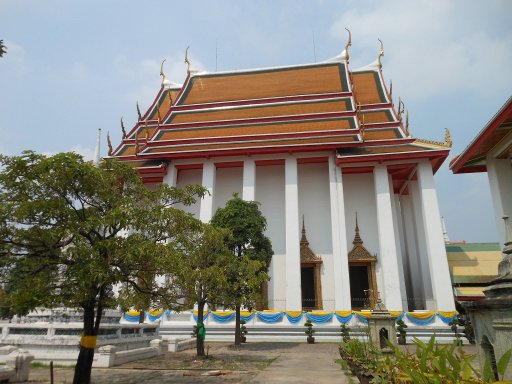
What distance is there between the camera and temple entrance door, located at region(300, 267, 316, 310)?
16641 millimetres

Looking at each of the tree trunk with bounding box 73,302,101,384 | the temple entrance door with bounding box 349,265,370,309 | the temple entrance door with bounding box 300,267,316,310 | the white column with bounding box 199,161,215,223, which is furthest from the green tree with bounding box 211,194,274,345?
the tree trunk with bounding box 73,302,101,384

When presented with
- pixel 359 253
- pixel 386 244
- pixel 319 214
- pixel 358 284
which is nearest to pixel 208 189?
pixel 319 214

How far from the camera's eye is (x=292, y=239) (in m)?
16.2

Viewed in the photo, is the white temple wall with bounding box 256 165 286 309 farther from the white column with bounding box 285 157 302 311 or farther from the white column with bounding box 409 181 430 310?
the white column with bounding box 409 181 430 310

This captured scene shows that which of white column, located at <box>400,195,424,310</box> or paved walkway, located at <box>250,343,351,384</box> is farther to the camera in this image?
white column, located at <box>400,195,424,310</box>

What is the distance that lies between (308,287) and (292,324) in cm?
269

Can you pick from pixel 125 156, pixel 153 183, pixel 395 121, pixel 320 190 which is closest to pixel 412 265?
pixel 320 190

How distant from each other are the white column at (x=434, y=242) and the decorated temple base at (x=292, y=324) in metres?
0.70

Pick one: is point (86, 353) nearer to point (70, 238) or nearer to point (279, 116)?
point (70, 238)

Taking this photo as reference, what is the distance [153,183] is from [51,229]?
1484cm

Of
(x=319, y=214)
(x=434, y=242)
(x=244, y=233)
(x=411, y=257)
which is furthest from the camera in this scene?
(x=411, y=257)

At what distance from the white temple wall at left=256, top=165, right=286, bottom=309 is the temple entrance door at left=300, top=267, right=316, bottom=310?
0.86 meters

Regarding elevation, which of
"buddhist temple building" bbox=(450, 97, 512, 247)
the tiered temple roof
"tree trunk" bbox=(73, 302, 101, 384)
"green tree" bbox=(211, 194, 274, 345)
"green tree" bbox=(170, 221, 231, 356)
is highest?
the tiered temple roof

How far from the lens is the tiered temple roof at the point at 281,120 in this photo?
1725 centimetres
